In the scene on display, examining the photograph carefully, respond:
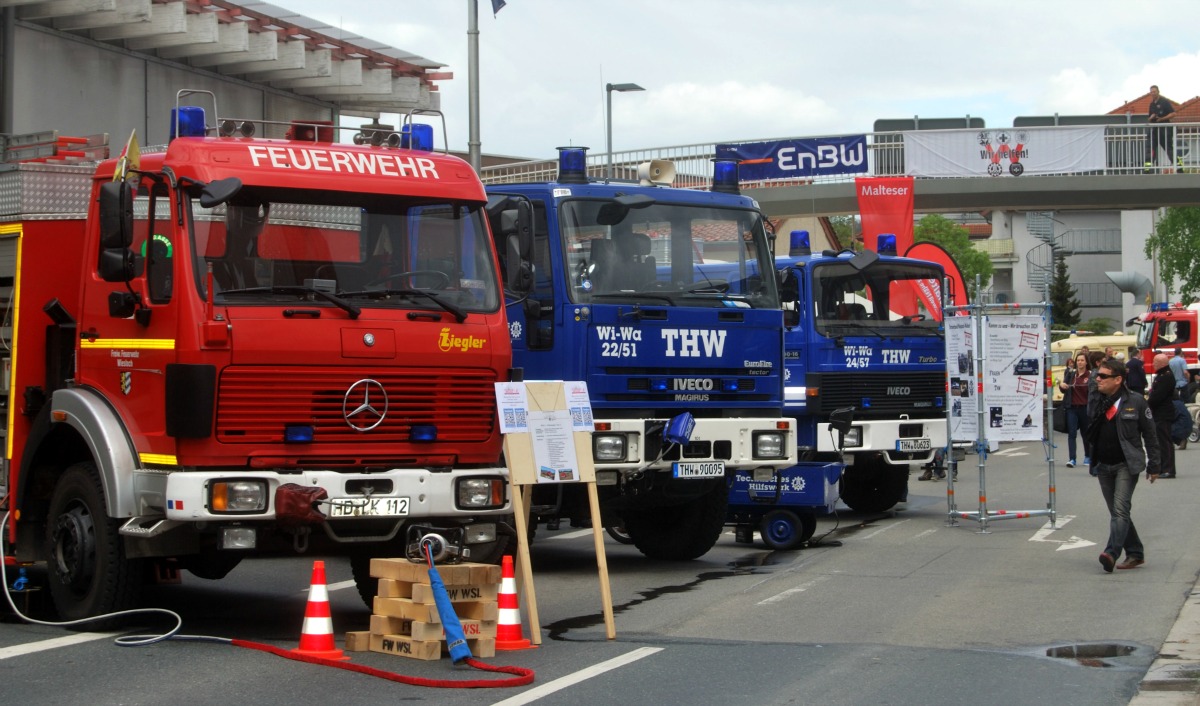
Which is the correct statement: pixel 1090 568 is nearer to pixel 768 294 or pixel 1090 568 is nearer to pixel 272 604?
pixel 768 294

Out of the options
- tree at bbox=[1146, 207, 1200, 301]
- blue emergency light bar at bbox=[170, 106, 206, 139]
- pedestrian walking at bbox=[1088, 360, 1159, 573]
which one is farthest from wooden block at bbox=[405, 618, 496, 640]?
tree at bbox=[1146, 207, 1200, 301]

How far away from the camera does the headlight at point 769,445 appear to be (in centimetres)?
1273

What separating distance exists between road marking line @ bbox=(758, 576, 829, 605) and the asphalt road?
17mm

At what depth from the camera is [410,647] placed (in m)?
8.85

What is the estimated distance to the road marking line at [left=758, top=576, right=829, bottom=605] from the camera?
11.3m

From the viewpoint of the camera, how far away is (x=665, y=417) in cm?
1257

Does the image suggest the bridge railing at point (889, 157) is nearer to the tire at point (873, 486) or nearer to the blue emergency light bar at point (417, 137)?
the tire at point (873, 486)

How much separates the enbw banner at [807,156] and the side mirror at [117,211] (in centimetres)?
2496

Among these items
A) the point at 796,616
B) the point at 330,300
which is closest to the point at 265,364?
the point at 330,300

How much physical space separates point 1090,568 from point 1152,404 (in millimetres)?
9316

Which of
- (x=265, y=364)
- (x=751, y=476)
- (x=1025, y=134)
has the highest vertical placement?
(x=1025, y=134)

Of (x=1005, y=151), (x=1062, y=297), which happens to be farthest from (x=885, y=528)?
(x=1062, y=297)

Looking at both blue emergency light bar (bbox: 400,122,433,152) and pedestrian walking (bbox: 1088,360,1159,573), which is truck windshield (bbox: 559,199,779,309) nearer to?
blue emergency light bar (bbox: 400,122,433,152)

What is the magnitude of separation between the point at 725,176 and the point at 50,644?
703 cm
